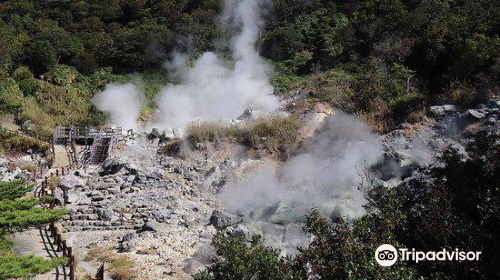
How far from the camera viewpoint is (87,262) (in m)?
8.59

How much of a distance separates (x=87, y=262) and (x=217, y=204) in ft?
14.4

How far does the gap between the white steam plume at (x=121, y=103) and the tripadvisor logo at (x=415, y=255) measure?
18.3 metres

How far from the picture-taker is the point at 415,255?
4672 mm

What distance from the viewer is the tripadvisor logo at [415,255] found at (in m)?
4.20

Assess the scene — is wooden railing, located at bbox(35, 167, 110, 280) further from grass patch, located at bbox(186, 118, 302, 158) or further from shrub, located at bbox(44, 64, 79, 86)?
shrub, located at bbox(44, 64, 79, 86)

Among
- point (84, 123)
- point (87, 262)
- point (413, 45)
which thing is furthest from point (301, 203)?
point (84, 123)

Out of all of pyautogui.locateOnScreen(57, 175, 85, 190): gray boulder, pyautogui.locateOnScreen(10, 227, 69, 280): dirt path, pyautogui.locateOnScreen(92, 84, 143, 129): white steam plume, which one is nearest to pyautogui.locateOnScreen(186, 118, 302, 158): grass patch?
pyautogui.locateOnScreen(57, 175, 85, 190): gray boulder

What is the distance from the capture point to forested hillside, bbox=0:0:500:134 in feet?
50.0

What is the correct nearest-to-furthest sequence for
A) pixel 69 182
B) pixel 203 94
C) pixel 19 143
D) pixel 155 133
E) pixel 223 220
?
pixel 223 220 < pixel 69 182 < pixel 19 143 < pixel 155 133 < pixel 203 94

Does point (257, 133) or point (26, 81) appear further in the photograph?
point (26, 81)

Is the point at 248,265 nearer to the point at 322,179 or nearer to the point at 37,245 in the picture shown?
the point at 322,179

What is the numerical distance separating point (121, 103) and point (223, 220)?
14272 mm

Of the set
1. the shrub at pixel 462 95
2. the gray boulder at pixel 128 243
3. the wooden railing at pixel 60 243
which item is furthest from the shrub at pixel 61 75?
the shrub at pixel 462 95

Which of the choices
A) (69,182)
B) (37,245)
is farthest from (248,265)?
(69,182)
